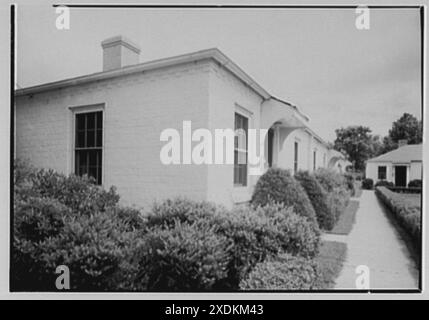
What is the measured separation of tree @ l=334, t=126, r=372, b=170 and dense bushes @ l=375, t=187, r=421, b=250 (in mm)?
465

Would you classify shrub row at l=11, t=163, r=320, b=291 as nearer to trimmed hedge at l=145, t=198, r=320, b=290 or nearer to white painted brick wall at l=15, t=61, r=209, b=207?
trimmed hedge at l=145, t=198, r=320, b=290

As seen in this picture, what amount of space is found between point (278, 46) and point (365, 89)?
37.8 inches

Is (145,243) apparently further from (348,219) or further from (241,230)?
(348,219)

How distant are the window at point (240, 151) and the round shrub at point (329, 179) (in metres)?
1.25

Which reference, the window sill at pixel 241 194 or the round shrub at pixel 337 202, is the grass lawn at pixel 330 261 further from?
the window sill at pixel 241 194

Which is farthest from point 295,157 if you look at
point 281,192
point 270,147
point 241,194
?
point 241,194

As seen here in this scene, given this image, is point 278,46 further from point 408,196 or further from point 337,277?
point 337,277

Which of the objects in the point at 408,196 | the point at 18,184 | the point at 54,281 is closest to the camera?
the point at 54,281

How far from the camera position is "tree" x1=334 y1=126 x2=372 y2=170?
2.83m

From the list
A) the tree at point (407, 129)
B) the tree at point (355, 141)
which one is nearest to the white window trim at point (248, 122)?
the tree at point (355, 141)

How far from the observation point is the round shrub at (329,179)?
137 inches

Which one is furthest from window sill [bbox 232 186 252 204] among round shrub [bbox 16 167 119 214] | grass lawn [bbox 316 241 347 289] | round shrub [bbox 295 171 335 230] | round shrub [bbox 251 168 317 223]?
round shrub [bbox 16 167 119 214]

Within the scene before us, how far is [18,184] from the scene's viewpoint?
2.74 m
